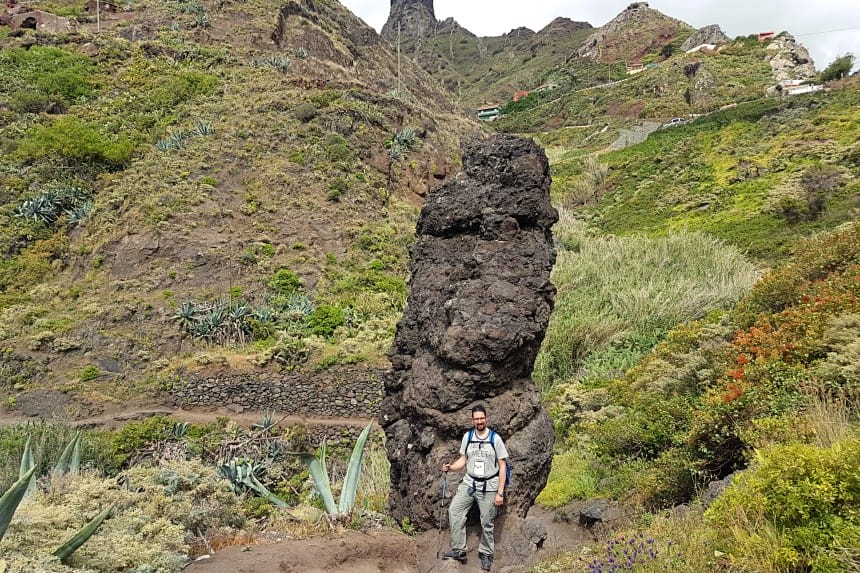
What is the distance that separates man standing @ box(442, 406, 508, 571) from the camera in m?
4.29

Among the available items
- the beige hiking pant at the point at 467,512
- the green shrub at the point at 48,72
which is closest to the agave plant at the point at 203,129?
the green shrub at the point at 48,72

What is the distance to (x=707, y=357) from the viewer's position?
27.3 feet

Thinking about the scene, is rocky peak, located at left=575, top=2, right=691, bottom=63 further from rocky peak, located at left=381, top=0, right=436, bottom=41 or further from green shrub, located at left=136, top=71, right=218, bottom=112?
green shrub, located at left=136, top=71, right=218, bottom=112

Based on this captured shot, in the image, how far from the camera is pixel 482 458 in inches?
170

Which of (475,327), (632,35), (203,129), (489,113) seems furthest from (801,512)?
(632,35)

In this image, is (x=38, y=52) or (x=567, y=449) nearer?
(x=567, y=449)

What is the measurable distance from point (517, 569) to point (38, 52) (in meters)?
36.5

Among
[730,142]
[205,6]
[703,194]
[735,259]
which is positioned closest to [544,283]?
[735,259]

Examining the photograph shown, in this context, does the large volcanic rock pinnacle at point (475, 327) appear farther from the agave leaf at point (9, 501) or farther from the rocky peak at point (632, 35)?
the rocky peak at point (632, 35)

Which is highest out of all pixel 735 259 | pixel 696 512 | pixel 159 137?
pixel 159 137

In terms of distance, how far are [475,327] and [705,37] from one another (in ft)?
281

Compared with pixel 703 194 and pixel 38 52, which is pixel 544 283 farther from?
pixel 38 52

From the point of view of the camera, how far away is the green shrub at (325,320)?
1583 cm

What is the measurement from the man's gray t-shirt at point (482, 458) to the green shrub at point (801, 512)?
63.8 inches
